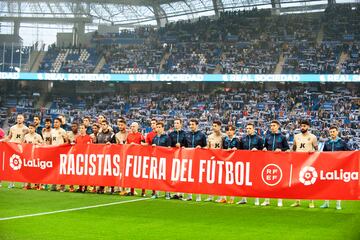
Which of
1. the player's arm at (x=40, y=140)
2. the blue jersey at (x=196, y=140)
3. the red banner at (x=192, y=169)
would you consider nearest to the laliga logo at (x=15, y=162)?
the red banner at (x=192, y=169)

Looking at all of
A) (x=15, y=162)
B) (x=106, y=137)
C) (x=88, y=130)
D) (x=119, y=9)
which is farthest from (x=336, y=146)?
(x=119, y=9)

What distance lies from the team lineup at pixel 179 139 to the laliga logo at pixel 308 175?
1.27m

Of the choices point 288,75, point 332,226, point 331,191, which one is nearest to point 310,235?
point 332,226

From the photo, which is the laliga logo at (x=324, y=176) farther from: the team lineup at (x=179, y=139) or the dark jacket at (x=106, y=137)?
the dark jacket at (x=106, y=137)

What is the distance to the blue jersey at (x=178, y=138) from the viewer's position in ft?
51.6

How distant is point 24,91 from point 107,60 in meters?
7.30

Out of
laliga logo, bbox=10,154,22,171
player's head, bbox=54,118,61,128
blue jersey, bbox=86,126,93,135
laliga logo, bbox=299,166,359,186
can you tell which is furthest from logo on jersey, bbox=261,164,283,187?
laliga logo, bbox=10,154,22,171

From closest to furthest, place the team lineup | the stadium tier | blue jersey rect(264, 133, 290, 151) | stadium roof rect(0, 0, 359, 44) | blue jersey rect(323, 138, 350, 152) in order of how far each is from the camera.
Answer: blue jersey rect(323, 138, 350, 152), the team lineup, blue jersey rect(264, 133, 290, 151), the stadium tier, stadium roof rect(0, 0, 359, 44)

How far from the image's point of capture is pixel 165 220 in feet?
37.1

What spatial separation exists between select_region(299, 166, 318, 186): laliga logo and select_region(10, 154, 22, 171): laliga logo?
7.26 meters

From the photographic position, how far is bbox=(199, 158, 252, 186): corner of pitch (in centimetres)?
1376

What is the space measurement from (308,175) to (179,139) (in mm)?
3698

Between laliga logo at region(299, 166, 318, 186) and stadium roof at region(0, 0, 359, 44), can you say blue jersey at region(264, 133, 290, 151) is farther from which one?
stadium roof at region(0, 0, 359, 44)

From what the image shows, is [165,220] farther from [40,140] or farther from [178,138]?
[40,140]
